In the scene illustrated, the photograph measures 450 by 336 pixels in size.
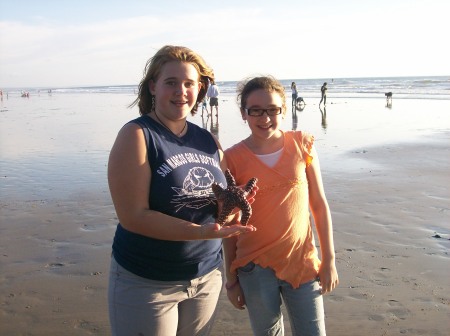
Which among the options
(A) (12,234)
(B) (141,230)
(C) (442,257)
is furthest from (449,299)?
(A) (12,234)

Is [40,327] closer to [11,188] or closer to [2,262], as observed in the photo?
[2,262]

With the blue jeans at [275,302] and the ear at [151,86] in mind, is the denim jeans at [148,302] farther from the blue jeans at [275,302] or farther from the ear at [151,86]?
the ear at [151,86]

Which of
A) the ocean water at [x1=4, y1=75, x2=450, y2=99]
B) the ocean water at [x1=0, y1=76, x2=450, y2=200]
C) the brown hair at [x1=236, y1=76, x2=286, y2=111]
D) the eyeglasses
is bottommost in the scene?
the ocean water at [x1=0, y1=76, x2=450, y2=200]

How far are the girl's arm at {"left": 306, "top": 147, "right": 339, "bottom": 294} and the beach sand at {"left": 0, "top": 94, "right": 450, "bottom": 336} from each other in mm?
1628

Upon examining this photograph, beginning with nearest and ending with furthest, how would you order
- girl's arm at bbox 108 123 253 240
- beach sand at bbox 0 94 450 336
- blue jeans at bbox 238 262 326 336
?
girl's arm at bbox 108 123 253 240 → blue jeans at bbox 238 262 326 336 → beach sand at bbox 0 94 450 336

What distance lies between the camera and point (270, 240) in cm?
304

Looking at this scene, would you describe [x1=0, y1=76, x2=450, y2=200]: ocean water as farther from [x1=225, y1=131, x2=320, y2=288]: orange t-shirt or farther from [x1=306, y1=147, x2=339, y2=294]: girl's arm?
[x1=306, y1=147, x2=339, y2=294]: girl's arm

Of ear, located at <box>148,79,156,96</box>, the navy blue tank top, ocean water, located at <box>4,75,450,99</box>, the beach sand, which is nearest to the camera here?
the navy blue tank top

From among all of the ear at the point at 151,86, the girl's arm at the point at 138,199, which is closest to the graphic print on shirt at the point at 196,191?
the girl's arm at the point at 138,199

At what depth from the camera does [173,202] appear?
2598mm

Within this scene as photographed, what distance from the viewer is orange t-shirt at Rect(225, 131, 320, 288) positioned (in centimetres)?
302

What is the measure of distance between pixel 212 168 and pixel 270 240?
2.12ft

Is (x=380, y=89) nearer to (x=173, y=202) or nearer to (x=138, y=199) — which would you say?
(x=173, y=202)

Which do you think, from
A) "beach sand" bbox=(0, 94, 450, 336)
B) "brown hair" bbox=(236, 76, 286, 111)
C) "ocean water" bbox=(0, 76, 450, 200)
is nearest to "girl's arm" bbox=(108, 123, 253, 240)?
"brown hair" bbox=(236, 76, 286, 111)
